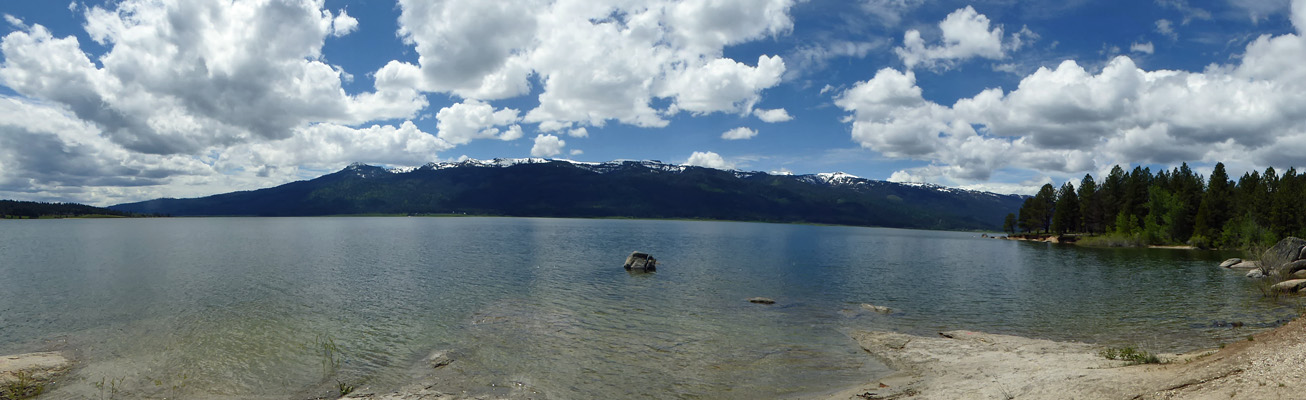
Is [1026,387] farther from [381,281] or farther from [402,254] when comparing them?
[402,254]

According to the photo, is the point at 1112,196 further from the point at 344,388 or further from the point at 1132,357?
→ the point at 344,388

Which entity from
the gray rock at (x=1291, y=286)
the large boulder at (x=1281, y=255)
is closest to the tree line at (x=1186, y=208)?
the large boulder at (x=1281, y=255)

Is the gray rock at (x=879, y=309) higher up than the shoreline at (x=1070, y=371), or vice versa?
the shoreline at (x=1070, y=371)

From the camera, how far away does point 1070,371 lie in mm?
20031

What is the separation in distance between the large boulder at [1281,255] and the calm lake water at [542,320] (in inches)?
117

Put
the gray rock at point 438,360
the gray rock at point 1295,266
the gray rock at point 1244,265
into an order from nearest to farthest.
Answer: the gray rock at point 438,360 → the gray rock at point 1295,266 → the gray rock at point 1244,265

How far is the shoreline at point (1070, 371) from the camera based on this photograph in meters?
14.8

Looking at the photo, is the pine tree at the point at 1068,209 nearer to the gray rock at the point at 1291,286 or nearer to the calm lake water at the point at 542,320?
the calm lake water at the point at 542,320

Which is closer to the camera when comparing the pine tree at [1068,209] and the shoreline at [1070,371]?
the shoreline at [1070,371]

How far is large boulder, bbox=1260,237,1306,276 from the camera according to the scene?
5306cm

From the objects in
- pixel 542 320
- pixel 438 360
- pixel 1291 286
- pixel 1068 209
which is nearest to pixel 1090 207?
pixel 1068 209

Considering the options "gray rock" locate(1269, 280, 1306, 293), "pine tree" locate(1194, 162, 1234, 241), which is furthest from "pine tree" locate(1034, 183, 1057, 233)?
"gray rock" locate(1269, 280, 1306, 293)

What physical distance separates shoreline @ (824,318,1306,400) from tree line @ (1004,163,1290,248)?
302 feet

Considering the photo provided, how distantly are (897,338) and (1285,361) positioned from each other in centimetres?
1759
